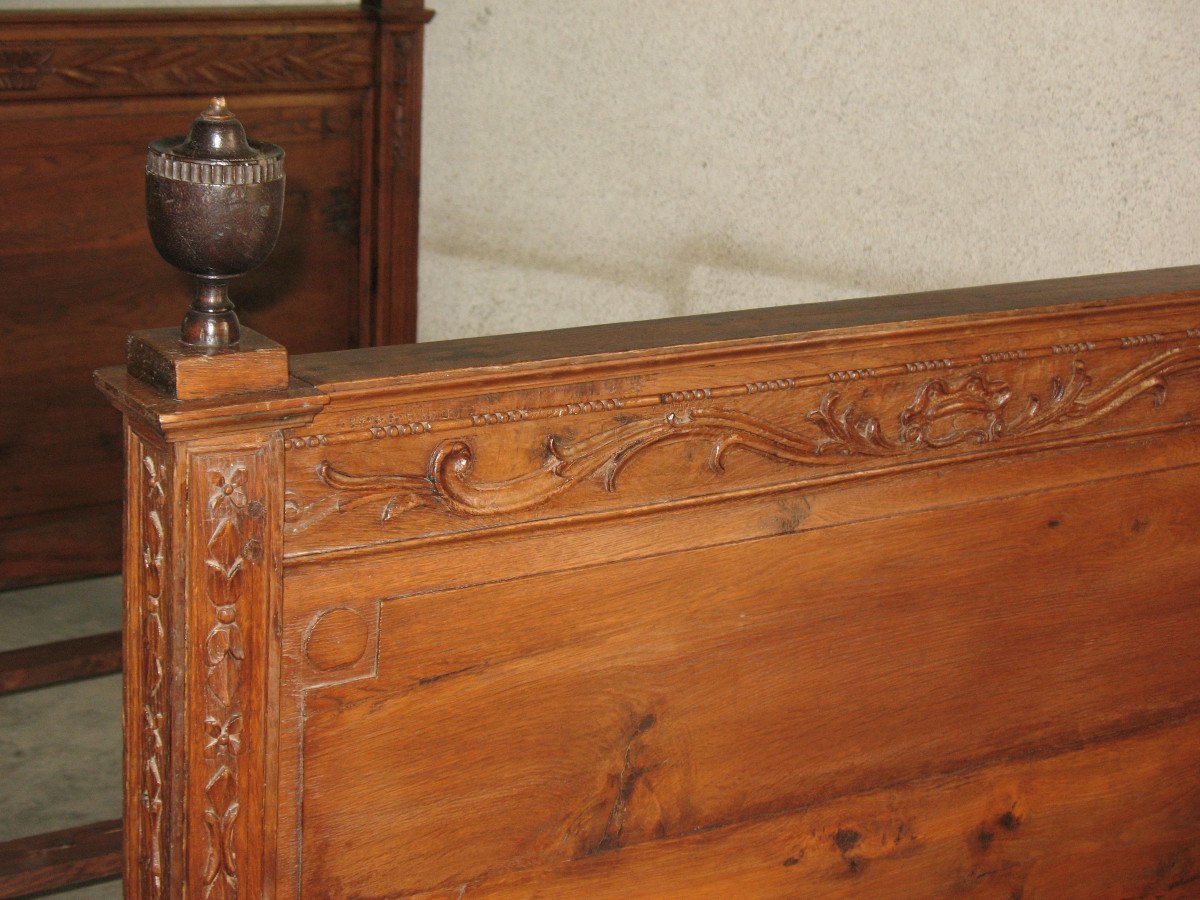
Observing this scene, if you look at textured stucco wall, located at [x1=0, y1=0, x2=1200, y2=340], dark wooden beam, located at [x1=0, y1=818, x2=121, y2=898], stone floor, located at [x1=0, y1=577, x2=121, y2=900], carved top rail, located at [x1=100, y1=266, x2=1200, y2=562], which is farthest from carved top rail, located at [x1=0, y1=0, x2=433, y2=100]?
carved top rail, located at [x1=100, y1=266, x2=1200, y2=562]

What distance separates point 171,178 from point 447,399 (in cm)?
29

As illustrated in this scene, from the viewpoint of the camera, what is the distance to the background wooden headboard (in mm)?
2922

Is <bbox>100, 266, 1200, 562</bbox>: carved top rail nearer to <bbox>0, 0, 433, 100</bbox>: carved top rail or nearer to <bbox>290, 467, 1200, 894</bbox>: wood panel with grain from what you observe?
<bbox>290, 467, 1200, 894</bbox>: wood panel with grain

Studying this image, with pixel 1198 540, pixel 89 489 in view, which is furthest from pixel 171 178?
pixel 89 489

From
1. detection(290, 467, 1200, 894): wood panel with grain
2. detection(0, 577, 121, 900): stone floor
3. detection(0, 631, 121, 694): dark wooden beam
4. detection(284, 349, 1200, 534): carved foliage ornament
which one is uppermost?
detection(284, 349, 1200, 534): carved foliage ornament

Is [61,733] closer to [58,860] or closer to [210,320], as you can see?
[58,860]

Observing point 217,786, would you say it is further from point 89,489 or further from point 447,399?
point 89,489

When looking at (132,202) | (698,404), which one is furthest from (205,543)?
(132,202)

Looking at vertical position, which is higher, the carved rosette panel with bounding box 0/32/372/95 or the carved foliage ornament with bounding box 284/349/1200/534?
the carved rosette panel with bounding box 0/32/372/95

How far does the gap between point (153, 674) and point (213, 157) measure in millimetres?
425

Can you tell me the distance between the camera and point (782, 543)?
1.59 meters

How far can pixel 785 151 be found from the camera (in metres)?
2.66

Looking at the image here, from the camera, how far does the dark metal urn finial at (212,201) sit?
3.95ft

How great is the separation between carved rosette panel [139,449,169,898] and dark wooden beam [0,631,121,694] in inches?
53.5
